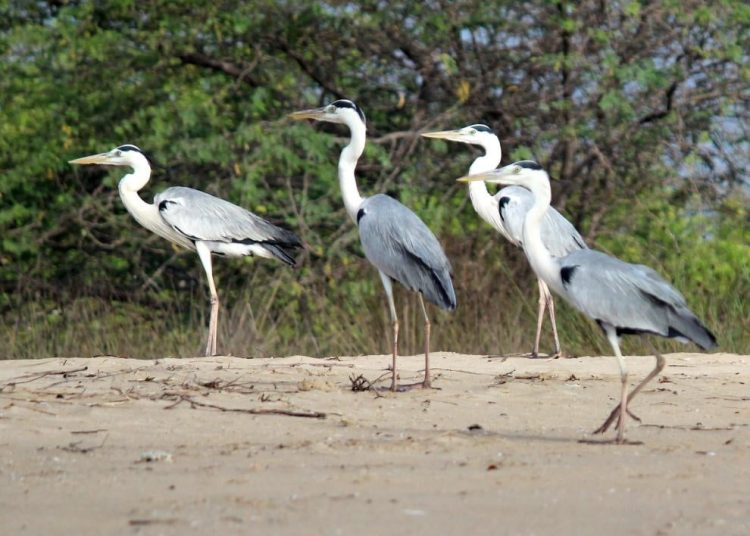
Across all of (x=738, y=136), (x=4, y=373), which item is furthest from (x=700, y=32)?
(x=4, y=373)

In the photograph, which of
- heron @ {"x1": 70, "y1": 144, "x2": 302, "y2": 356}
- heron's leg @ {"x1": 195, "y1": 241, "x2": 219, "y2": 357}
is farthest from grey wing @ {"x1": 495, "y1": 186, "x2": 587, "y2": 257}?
heron's leg @ {"x1": 195, "y1": 241, "x2": 219, "y2": 357}

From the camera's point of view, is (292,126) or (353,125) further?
(292,126)

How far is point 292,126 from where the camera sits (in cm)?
1563

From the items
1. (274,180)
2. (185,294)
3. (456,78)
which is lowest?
(185,294)

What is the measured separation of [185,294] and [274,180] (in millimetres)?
2250

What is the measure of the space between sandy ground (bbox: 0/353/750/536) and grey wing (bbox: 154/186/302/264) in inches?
134

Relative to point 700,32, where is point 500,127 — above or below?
below

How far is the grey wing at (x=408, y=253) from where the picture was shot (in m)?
9.53

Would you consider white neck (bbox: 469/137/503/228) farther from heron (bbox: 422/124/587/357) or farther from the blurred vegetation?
the blurred vegetation

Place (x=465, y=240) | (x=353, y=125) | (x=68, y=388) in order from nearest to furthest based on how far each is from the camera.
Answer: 1. (x=68, y=388)
2. (x=353, y=125)
3. (x=465, y=240)

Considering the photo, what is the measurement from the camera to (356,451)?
6.40 metres

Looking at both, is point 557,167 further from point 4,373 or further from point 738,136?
point 4,373

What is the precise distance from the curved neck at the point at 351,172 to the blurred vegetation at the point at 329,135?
2.50 m

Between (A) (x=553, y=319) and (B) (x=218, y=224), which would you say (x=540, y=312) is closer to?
(A) (x=553, y=319)
